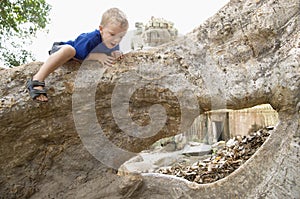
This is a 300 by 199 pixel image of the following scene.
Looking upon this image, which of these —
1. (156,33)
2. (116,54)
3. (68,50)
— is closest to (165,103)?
(116,54)

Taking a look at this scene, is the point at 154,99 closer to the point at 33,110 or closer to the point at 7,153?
the point at 33,110

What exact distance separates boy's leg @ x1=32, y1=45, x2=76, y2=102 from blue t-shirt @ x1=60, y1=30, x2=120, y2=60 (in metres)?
0.07

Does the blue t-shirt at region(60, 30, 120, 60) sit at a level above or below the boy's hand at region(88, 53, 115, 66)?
above

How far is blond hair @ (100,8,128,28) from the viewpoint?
2037 millimetres

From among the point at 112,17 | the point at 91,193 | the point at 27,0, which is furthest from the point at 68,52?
the point at 27,0

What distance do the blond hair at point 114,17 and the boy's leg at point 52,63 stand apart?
32 centimetres

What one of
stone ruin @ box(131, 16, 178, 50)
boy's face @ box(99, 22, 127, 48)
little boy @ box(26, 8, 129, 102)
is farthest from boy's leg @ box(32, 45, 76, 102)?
stone ruin @ box(131, 16, 178, 50)

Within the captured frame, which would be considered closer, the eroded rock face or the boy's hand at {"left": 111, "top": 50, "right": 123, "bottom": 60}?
the eroded rock face

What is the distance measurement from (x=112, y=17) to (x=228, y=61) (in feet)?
2.98

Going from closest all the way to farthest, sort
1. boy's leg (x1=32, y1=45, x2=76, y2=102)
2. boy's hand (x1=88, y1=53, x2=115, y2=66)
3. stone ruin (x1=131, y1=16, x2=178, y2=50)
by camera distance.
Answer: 1. boy's leg (x1=32, y1=45, x2=76, y2=102)
2. boy's hand (x1=88, y1=53, x2=115, y2=66)
3. stone ruin (x1=131, y1=16, x2=178, y2=50)

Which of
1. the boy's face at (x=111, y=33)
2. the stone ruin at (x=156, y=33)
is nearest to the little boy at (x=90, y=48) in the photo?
the boy's face at (x=111, y=33)

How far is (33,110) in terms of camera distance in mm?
2047

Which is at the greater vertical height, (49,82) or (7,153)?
(49,82)

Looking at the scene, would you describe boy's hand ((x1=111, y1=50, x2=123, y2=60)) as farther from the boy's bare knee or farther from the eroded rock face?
the boy's bare knee
